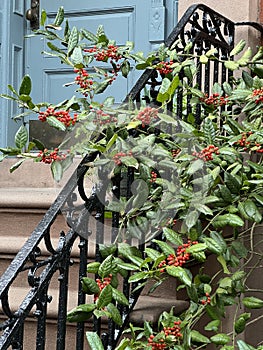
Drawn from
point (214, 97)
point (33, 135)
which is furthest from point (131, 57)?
point (33, 135)

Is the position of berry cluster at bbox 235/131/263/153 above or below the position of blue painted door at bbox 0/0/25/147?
below

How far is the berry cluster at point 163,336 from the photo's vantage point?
226cm

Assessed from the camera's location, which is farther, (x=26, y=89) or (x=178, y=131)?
(x=178, y=131)

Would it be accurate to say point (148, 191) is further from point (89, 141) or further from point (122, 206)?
point (89, 141)

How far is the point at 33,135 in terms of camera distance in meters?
4.40

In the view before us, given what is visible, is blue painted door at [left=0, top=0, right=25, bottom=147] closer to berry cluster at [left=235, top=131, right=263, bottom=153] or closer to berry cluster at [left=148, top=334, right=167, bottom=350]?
berry cluster at [left=235, top=131, right=263, bottom=153]

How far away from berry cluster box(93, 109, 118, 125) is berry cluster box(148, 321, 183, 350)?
67 cm

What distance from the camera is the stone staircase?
2.67m

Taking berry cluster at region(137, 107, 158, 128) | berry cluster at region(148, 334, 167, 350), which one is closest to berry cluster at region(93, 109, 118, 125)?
berry cluster at region(137, 107, 158, 128)

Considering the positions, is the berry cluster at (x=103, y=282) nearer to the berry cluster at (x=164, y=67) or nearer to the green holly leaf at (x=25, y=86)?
the green holly leaf at (x=25, y=86)

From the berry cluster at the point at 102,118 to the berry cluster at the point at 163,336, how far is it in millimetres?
668

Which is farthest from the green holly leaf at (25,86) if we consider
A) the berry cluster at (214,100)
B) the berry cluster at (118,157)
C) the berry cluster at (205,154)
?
the berry cluster at (214,100)

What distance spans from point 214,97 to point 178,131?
323 mm

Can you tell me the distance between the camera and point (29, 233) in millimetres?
3211
